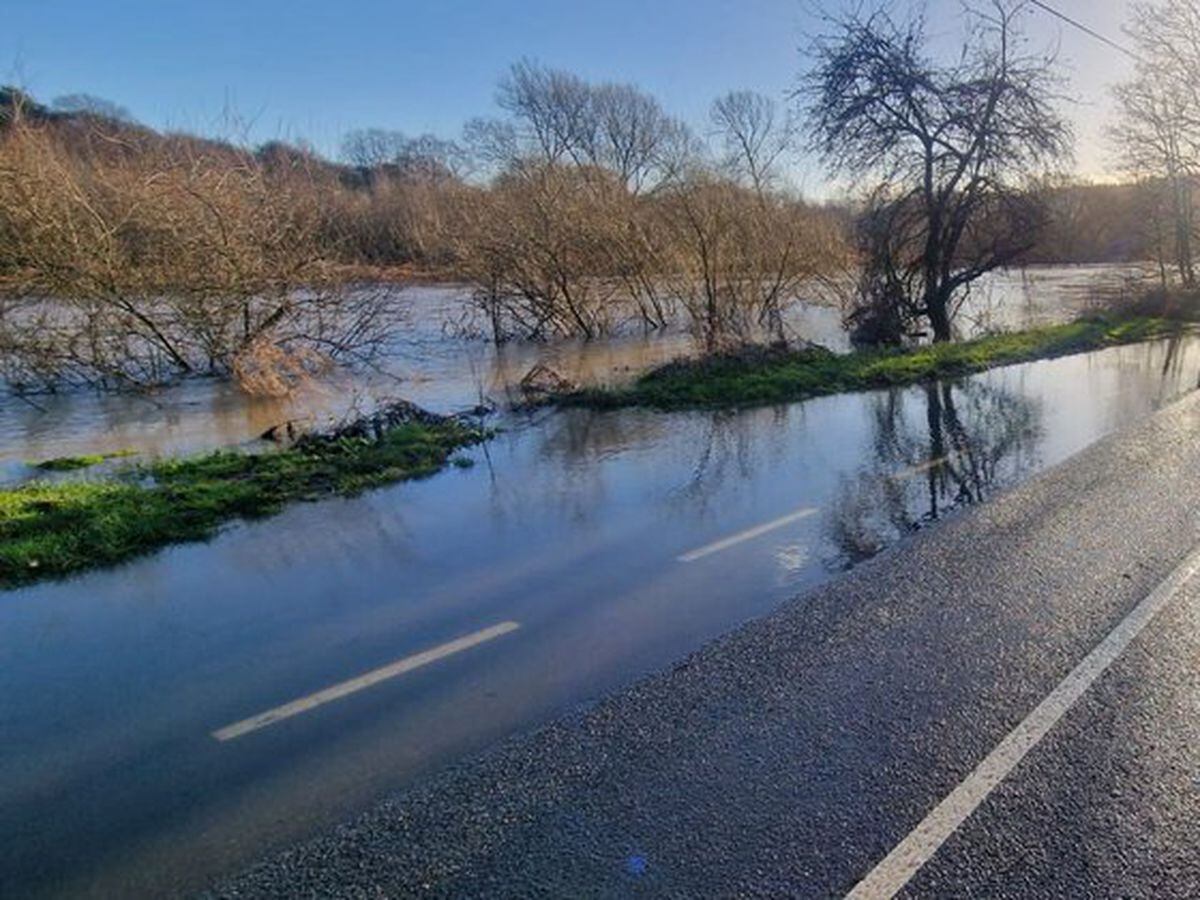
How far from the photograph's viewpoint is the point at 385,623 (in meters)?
5.15

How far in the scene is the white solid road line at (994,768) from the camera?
2834 millimetres

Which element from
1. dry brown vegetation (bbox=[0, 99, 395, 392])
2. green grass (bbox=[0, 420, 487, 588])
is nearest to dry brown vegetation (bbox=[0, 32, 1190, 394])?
dry brown vegetation (bbox=[0, 99, 395, 392])

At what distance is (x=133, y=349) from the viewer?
1734 centimetres

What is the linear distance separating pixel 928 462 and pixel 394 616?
609cm

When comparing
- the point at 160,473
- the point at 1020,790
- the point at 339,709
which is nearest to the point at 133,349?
the point at 160,473

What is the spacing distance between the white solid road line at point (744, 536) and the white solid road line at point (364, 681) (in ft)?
5.47

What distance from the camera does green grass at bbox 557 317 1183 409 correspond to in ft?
42.0

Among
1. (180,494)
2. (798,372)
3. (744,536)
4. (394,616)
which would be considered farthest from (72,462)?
(798,372)

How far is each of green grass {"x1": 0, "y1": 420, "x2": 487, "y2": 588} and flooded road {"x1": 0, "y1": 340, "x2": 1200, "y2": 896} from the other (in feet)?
1.20

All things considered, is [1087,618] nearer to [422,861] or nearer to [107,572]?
[422,861]

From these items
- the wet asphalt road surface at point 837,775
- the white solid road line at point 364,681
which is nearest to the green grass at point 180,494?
the white solid road line at point 364,681

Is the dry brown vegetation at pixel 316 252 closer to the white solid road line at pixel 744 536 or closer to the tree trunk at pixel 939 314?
the tree trunk at pixel 939 314

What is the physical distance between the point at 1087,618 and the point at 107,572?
262 inches

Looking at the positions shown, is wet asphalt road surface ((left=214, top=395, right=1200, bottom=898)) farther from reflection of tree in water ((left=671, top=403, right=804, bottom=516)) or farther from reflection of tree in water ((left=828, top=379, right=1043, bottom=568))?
reflection of tree in water ((left=671, top=403, right=804, bottom=516))
